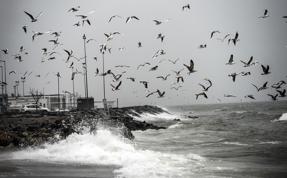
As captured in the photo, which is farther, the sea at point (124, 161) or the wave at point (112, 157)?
the wave at point (112, 157)

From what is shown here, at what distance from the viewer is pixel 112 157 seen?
18.6 meters

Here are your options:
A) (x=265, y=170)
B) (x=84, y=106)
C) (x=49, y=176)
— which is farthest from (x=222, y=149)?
(x=84, y=106)

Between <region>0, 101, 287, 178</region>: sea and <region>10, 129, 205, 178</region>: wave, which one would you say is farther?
<region>10, 129, 205, 178</region>: wave

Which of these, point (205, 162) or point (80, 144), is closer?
point (205, 162)

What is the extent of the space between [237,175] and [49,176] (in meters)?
6.34

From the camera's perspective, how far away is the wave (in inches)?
592

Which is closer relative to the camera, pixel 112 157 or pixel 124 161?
pixel 124 161

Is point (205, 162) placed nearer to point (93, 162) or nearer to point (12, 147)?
point (93, 162)

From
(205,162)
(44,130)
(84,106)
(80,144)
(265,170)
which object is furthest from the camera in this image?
(84,106)

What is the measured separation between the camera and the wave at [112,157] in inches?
592

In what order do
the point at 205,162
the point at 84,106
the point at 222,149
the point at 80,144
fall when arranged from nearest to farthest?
1. the point at 205,162
2. the point at 80,144
3. the point at 222,149
4. the point at 84,106

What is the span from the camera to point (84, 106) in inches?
2434

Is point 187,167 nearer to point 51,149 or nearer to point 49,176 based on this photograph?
point 49,176

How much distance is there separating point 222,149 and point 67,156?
9.08 meters
